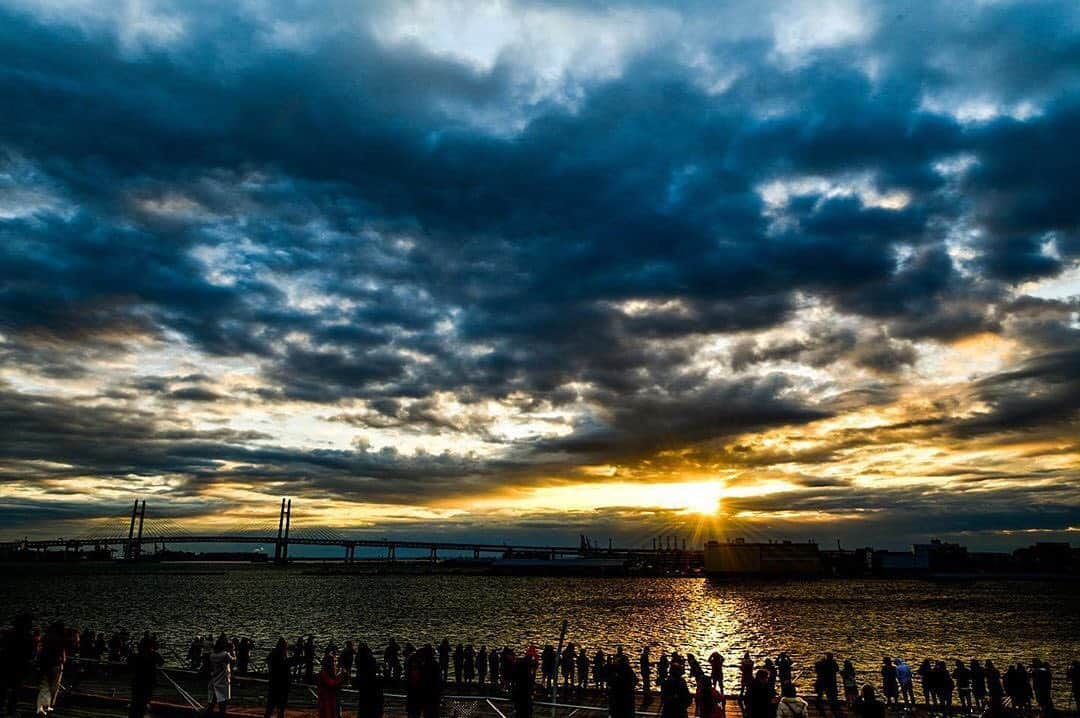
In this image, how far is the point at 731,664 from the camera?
47.8 meters

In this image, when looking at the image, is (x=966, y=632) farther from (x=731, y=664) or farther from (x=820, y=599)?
(x=820, y=599)

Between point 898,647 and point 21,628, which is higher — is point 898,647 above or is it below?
below

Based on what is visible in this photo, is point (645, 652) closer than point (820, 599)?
Yes

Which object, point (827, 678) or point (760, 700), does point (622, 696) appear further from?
point (827, 678)

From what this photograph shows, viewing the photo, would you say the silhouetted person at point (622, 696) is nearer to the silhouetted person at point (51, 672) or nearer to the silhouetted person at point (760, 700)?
the silhouetted person at point (760, 700)

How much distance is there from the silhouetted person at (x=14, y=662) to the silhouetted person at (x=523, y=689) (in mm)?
11811

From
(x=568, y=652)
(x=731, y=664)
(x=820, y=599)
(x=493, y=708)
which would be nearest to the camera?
(x=493, y=708)

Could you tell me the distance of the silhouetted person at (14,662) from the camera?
57.4ft

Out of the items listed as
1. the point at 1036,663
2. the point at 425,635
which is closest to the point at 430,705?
the point at 1036,663

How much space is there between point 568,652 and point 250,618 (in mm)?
67785

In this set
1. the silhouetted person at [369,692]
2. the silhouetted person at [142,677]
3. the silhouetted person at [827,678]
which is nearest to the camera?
the silhouetted person at [369,692]

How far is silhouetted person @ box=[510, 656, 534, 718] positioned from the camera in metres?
18.1

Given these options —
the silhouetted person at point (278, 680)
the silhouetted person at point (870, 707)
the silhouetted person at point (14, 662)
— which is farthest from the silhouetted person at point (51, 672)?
the silhouetted person at point (870, 707)

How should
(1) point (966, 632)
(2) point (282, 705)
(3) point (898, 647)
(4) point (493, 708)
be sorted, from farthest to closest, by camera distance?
(1) point (966, 632) < (3) point (898, 647) < (4) point (493, 708) < (2) point (282, 705)
